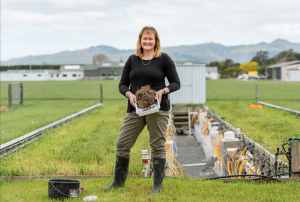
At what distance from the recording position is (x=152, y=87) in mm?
4156

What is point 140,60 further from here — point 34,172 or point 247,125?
point 247,125

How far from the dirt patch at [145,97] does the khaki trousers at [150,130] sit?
7.1 inches

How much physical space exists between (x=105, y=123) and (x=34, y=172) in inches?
248

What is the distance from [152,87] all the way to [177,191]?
1.15 m

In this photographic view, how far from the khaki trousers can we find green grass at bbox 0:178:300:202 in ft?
1.42

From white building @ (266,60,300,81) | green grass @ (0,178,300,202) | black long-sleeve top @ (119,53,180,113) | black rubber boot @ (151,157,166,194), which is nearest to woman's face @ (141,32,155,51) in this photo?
black long-sleeve top @ (119,53,180,113)

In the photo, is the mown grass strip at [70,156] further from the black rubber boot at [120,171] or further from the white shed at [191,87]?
the white shed at [191,87]

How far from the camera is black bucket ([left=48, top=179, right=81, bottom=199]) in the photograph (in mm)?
4090

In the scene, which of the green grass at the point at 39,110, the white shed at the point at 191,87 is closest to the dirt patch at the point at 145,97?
the green grass at the point at 39,110

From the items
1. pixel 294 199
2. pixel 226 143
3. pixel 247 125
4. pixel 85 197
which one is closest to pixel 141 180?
pixel 85 197

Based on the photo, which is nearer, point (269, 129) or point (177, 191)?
point (177, 191)

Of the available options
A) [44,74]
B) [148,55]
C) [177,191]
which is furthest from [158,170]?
[44,74]

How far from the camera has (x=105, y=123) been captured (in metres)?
11.7

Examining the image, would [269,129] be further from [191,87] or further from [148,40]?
[148,40]
